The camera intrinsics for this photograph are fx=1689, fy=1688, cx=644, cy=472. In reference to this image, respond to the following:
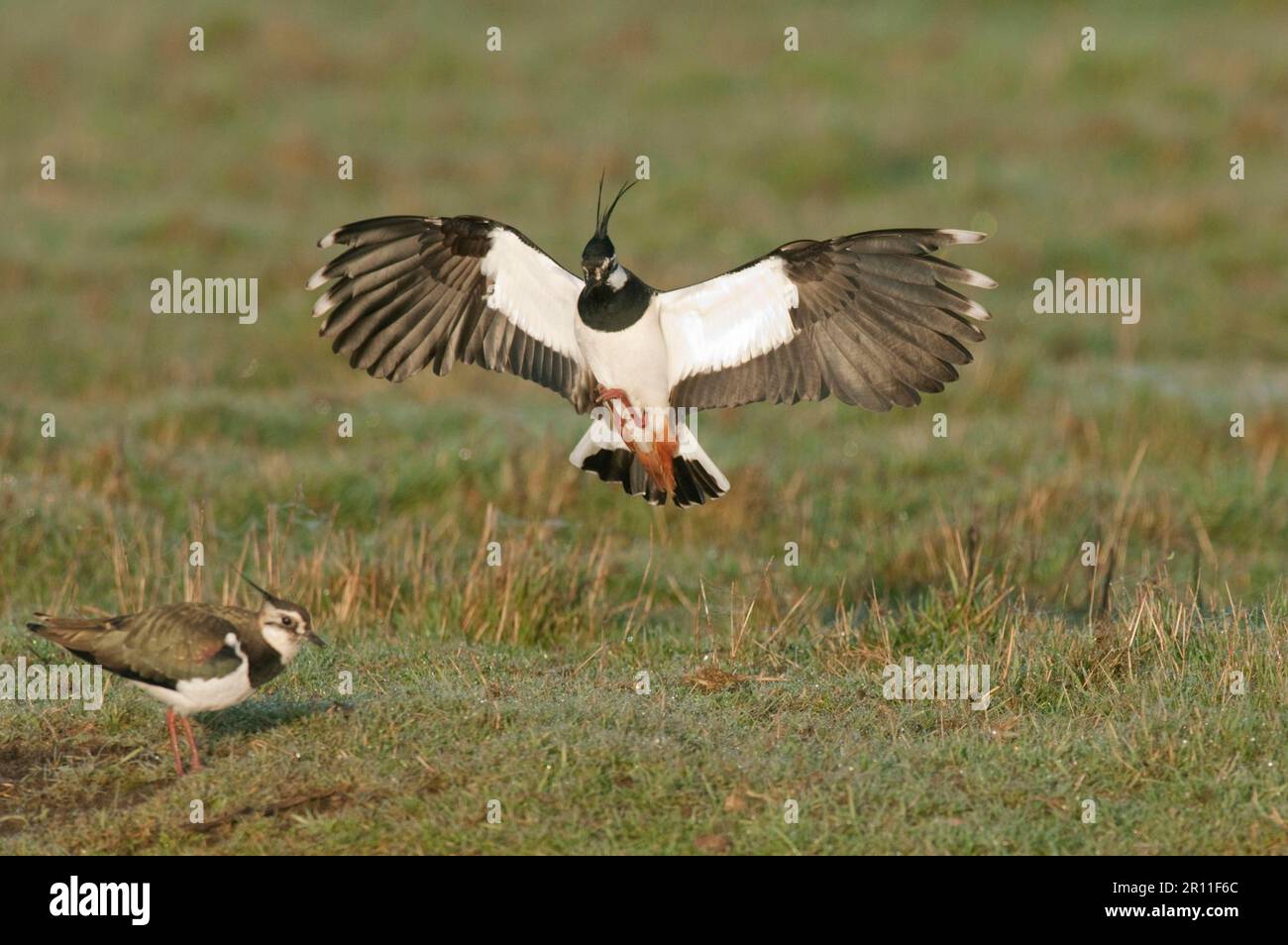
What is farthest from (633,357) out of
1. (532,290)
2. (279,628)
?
(279,628)

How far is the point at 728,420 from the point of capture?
11.9 metres

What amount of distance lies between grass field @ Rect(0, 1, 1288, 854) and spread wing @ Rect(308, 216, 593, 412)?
1.00 m

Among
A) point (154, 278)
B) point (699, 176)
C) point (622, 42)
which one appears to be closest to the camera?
point (154, 278)

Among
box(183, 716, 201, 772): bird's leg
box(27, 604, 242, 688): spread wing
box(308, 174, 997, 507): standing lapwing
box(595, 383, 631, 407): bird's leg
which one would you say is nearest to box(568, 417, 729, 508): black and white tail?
box(308, 174, 997, 507): standing lapwing

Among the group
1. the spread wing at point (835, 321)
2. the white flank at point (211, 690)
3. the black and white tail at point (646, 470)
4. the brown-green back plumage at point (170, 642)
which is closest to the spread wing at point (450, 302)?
the black and white tail at point (646, 470)

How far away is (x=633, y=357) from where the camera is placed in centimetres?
714

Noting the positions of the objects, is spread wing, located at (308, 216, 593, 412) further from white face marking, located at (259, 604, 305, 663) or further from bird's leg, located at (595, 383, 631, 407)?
A: white face marking, located at (259, 604, 305, 663)

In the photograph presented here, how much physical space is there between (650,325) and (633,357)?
16cm

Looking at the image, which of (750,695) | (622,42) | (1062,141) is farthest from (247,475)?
(622,42)

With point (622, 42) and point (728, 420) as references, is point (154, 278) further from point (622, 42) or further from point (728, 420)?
point (622, 42)

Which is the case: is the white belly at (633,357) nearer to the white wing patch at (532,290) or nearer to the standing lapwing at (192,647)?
the white wing patch at (532,290)

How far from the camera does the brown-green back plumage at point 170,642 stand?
220 inches

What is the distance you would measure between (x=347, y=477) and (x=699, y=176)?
849 centimetres

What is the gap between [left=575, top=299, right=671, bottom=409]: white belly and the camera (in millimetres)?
7066
